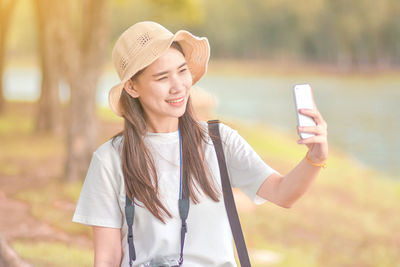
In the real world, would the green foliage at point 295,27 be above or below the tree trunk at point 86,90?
above

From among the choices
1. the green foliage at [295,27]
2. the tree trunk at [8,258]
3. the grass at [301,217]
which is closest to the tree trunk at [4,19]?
the grass at [301,217]

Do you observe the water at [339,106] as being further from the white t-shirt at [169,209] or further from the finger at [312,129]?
the finger at [312,129]

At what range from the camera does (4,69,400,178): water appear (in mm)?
13230

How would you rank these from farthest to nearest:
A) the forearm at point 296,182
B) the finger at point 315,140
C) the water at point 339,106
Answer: the water at point 339,106 → the forearm at point 296,182 → the finger at point 315,140

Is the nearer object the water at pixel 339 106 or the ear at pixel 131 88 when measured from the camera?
the ear at pixel 131 88

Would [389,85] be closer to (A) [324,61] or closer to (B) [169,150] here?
(A) [324,61]

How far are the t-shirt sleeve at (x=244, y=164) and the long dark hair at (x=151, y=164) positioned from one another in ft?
0.31

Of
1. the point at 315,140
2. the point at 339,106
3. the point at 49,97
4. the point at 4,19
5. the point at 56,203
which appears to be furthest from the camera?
the point at 339,106

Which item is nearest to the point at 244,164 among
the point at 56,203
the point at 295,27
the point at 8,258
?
the point at 8,258

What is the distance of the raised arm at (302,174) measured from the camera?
1.75 meters

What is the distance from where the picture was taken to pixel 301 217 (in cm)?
714

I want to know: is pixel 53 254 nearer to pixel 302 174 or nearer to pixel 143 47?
pixel 143 47

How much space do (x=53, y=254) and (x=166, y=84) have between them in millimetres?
2638

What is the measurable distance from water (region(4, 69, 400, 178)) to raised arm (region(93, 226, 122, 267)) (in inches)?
285
